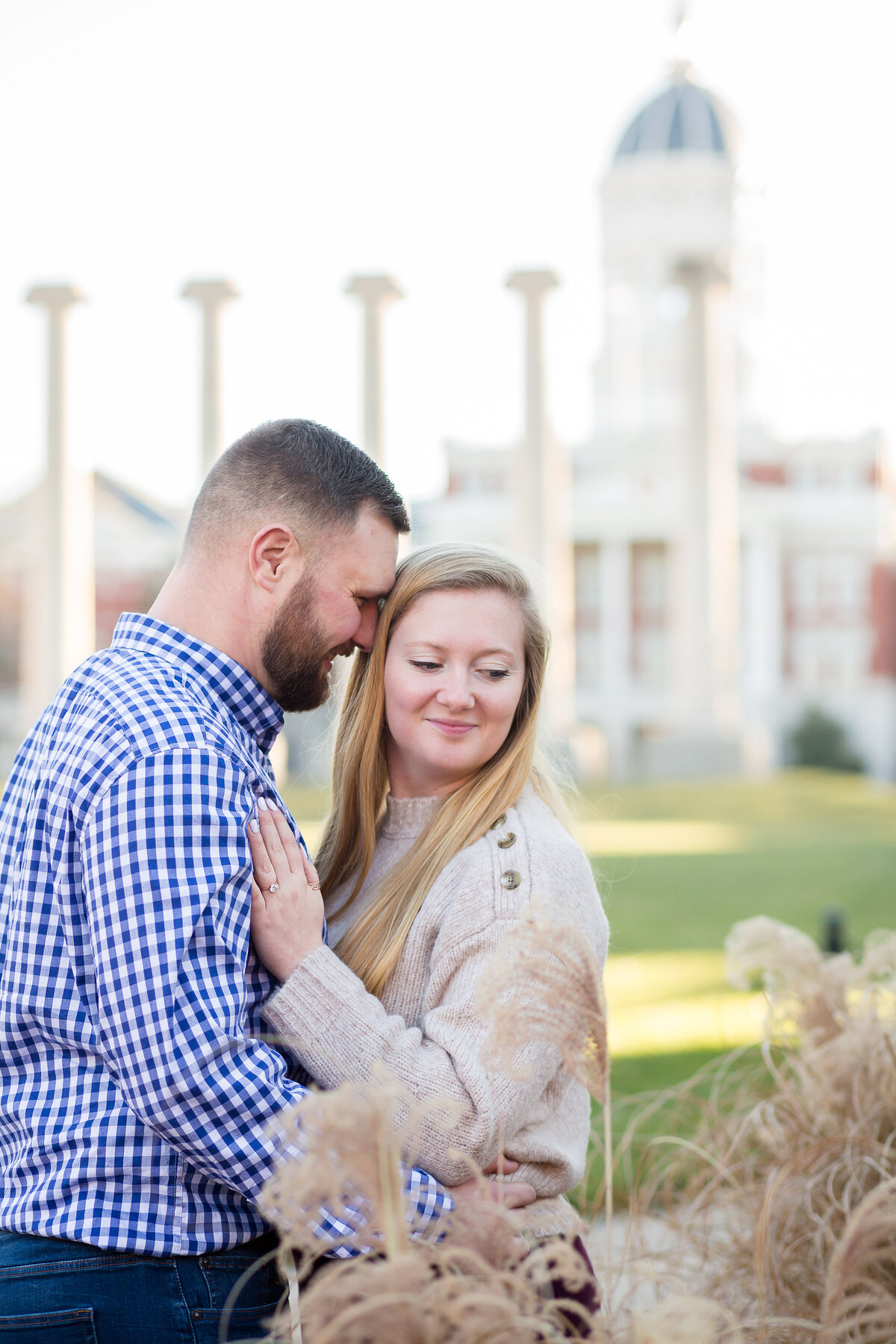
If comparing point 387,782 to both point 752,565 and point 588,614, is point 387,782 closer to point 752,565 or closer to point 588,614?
point 588,614

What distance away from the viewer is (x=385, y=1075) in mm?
1925

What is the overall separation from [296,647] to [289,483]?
14.8 inches

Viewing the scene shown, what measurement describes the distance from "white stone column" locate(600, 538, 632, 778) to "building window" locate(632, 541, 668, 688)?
1.30 feet

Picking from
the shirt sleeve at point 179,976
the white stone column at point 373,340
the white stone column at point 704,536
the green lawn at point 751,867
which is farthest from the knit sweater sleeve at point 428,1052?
the white stone column at point 704,536

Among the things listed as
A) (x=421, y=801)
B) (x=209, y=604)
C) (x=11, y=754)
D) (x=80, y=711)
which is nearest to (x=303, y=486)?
(x=209, y=604)

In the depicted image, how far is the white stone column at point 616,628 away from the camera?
190 ft

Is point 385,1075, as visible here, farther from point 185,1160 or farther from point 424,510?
point 424,510

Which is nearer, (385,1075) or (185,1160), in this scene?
(385,1075)

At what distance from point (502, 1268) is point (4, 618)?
6039 centimetres

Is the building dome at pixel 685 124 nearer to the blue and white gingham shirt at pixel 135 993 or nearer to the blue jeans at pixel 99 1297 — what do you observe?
the blue and white gingham shirt at pixel 135 993

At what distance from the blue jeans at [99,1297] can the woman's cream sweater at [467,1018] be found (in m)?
0.47

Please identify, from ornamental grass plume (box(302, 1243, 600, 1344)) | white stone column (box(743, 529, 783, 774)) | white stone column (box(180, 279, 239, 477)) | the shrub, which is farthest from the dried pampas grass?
white stone column (box(743, 529, 783, 774))

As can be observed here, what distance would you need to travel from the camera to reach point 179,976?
89.7 inches

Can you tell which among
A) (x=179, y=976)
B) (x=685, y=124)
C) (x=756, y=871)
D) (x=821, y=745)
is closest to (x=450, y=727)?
(x=179, y=976)
